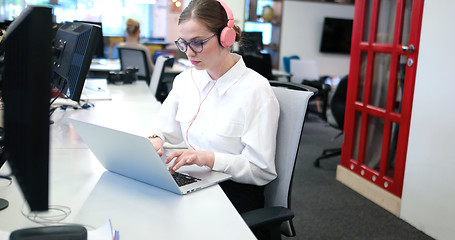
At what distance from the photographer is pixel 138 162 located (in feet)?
4.08

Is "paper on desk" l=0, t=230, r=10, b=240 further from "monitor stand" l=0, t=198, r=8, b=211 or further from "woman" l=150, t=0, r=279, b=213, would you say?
"woman" l=150, t=0, r=279, b=213

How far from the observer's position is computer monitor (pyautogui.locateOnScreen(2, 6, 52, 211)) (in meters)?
0.54

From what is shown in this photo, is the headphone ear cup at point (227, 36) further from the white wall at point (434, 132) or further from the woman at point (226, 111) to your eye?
the white wall at point (434, 132)

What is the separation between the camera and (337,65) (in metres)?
8.12

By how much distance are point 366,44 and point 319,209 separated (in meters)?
1.24

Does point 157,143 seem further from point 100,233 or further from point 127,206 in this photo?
point 100,233

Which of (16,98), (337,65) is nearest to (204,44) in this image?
(16,98)

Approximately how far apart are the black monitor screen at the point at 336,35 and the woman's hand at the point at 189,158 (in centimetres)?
681

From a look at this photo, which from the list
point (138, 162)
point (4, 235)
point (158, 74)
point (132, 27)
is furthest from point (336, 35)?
point (4, 235)

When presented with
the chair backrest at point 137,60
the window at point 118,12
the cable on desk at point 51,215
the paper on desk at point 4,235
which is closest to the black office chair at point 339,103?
the chair backrest at point 137,60

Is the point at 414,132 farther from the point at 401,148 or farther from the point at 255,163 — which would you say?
the point at 255,163

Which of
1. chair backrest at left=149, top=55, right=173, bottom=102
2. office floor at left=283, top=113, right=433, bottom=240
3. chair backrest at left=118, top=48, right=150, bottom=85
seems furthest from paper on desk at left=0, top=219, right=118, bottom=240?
chair backrest at left=118, top=48, right=150, bottom=85

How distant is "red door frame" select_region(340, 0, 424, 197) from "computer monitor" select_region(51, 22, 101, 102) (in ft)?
6.28

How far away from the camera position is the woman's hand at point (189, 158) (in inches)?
52.9
